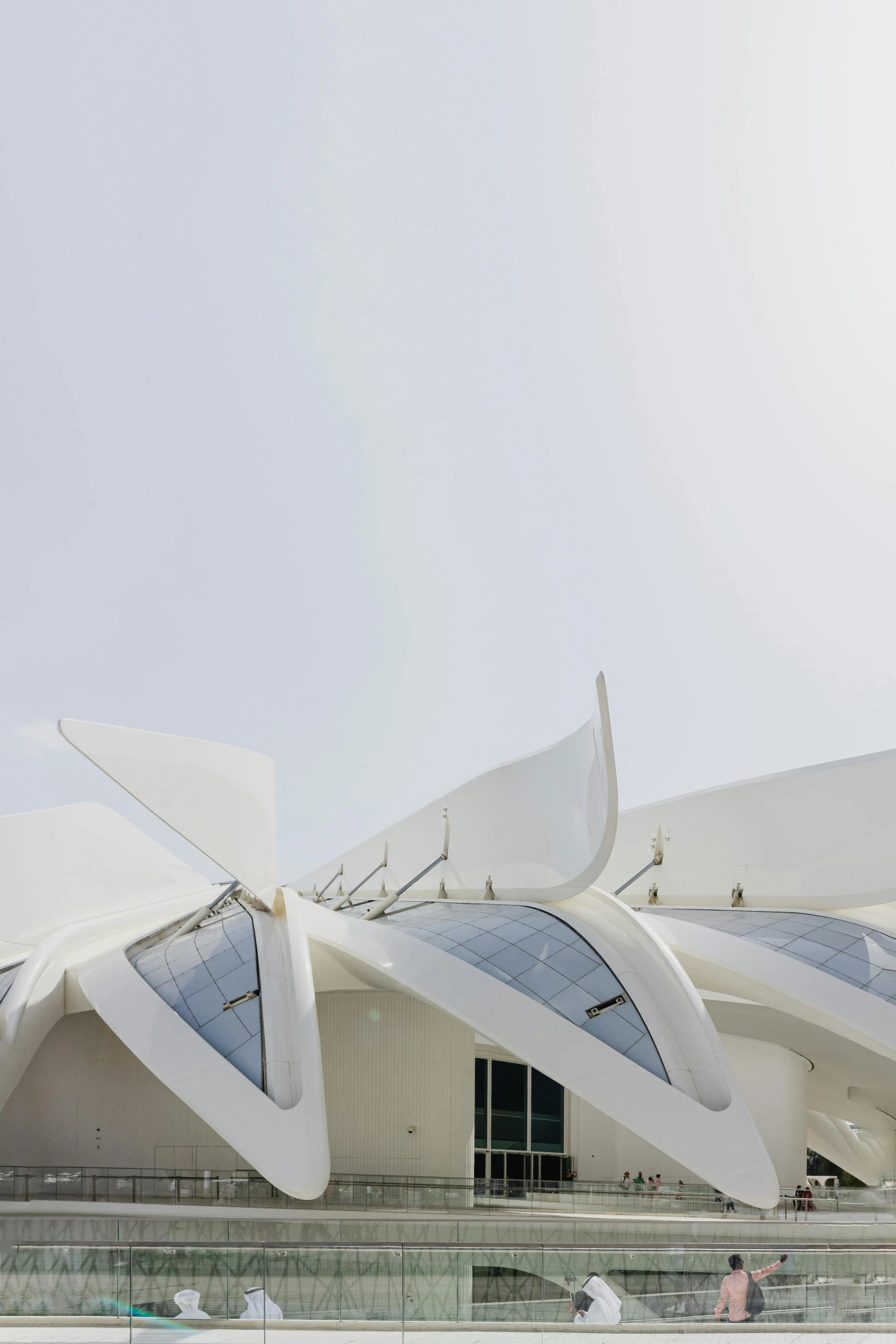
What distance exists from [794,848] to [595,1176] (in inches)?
366

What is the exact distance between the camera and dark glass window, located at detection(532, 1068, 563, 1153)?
1083 inches

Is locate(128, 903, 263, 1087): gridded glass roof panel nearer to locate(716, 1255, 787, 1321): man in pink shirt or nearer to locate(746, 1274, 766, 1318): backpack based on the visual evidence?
locate(716, 1255, 787, 1321): man in pink shirt

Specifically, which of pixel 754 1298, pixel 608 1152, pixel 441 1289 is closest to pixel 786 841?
pixel 608 1152

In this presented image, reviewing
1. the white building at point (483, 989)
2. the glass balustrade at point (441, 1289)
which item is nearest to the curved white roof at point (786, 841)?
the white building at point (483, 989)

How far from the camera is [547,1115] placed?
2766 cm

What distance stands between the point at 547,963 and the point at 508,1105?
9.49m

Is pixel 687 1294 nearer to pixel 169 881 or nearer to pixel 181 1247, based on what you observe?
pixel 181 1247

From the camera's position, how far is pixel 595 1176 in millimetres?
26547

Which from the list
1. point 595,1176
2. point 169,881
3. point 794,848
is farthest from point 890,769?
point 169,881

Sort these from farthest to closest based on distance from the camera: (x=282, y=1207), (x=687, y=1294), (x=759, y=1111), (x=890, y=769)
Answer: (x=890, y=769), (x=759, y=1111), (x=282, y=1207), (x=687, y=1294)

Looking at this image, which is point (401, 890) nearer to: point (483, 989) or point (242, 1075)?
point (483, 989)

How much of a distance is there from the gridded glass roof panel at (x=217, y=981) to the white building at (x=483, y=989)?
0.19ft

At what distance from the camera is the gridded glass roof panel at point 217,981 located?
17.6 metres

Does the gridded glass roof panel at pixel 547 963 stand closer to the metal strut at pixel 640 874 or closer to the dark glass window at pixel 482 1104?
the dark glass window at pixel 482 1104
